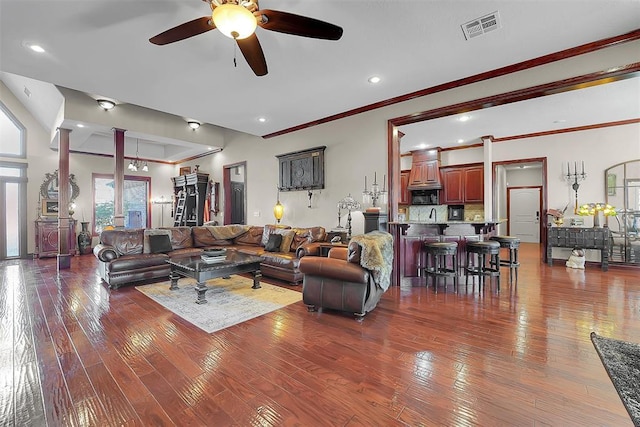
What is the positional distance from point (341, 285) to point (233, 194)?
5.94 meters

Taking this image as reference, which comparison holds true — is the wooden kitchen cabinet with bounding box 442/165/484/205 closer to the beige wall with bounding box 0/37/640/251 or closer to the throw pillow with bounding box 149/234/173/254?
the beige wall with bounding box 0/37/640/251

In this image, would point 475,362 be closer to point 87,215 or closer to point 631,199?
point 631,199

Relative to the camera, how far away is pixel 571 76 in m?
3.11

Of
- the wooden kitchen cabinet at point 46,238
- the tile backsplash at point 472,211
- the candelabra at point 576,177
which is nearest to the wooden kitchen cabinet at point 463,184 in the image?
the tile backsplash at point 472,211

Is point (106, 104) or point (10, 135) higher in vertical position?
point (106, 104)

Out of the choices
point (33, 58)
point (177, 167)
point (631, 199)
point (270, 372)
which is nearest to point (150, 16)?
point (33, 58)

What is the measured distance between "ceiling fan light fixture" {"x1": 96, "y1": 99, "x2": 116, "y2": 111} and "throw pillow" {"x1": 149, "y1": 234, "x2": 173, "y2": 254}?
9.15ft

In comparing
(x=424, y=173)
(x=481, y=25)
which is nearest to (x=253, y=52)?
(x=481, y=25)

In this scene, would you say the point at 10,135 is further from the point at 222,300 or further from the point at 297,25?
the point at 297,25

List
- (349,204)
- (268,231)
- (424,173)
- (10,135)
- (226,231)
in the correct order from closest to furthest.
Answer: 1. (349,204)
2. (268,231)
3. (226,231)
4. (10,135)
5. (424,173)

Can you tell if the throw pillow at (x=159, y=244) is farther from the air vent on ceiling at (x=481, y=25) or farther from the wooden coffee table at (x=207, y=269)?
the air vent on ceiling at (x=481, y=25)

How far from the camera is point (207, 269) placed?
3523 millimetres

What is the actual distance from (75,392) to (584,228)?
26.1 ft

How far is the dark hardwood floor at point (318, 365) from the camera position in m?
1.57
